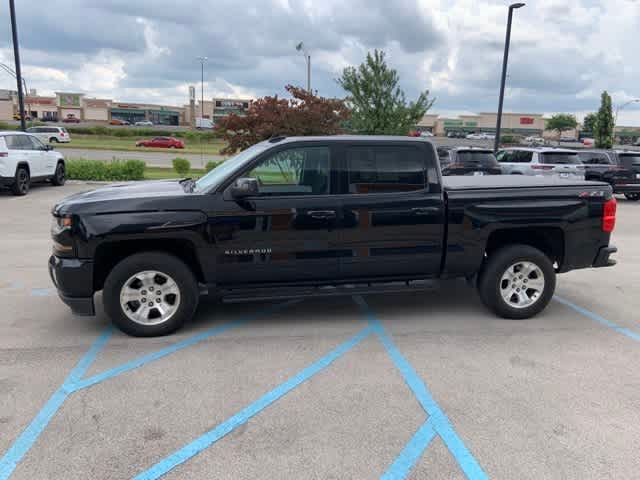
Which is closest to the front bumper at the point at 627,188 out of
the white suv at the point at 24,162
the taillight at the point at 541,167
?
the taillight at the point at 541,167

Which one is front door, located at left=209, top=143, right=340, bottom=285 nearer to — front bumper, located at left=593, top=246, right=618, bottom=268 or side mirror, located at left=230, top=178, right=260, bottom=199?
A: side mirror, located at left=230, top=178, right=260, bottom=199

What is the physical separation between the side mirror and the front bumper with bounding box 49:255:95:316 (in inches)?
55.5

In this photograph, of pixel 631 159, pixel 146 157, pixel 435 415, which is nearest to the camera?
pixel 435 415

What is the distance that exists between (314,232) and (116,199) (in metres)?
1.79

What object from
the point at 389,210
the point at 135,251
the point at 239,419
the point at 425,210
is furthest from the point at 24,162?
the point at 239,419

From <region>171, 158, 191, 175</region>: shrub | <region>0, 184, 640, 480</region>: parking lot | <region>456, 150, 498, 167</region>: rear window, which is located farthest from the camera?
<region>171, 158, 191, 175</region>: shrub

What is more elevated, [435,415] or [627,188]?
[627,188]

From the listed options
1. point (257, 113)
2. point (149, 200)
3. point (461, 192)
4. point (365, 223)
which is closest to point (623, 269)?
point (461, 192)

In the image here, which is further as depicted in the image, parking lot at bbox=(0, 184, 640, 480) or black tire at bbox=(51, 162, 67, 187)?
black tire at bbox=(51, 162, 67, 187)

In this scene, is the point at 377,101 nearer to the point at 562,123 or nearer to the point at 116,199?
the point at 116,199

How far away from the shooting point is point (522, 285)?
17.7ft

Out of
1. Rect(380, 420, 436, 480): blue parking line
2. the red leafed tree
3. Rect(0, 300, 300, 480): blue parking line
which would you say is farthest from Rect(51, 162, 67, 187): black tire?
Rect(380, 420, 436, 480): blue parking line

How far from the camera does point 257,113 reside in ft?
59.0

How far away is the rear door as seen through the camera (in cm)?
498
